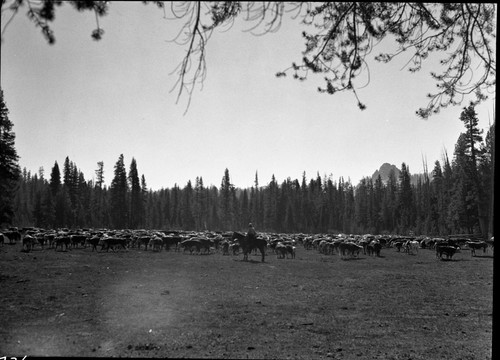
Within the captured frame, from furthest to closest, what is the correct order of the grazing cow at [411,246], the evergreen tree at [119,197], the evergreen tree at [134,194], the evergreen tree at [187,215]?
1. the evergreen tree at [187,215]
2. the evergreen tree at [134,194]
3. the evergreen tree at [119,197]
4. the grazing cow at [411,246]

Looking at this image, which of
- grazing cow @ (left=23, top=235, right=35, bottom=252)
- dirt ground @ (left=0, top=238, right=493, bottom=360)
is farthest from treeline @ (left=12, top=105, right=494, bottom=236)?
dirt ground @ (left=0, top=238, right=493, bottom=360)

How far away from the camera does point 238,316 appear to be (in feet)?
28.0

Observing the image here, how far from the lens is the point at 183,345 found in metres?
6.34

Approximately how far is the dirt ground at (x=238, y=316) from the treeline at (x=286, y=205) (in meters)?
13.0

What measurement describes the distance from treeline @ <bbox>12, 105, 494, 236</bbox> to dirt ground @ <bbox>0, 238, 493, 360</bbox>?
42.5 ft

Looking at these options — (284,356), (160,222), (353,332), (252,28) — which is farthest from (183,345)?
(160,222)

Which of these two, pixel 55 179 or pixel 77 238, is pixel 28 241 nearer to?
pixel 77 238

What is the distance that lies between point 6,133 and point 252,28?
9.50 metres

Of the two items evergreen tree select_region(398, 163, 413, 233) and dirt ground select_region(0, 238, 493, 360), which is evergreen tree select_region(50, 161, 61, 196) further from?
evergreen tree select_region(398, 163, 413, 233)

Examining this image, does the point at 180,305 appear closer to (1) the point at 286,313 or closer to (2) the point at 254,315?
(2) the point at 254,315

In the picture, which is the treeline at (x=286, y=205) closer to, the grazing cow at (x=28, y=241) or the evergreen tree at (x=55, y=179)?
the evergreen tree at (x=55, y=179)

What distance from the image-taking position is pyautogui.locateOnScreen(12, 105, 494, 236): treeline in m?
40.0

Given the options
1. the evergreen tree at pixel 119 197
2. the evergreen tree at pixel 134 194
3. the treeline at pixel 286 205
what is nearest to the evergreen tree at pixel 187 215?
the treeline at pixel 286 205

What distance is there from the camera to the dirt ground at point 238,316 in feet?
20.6
